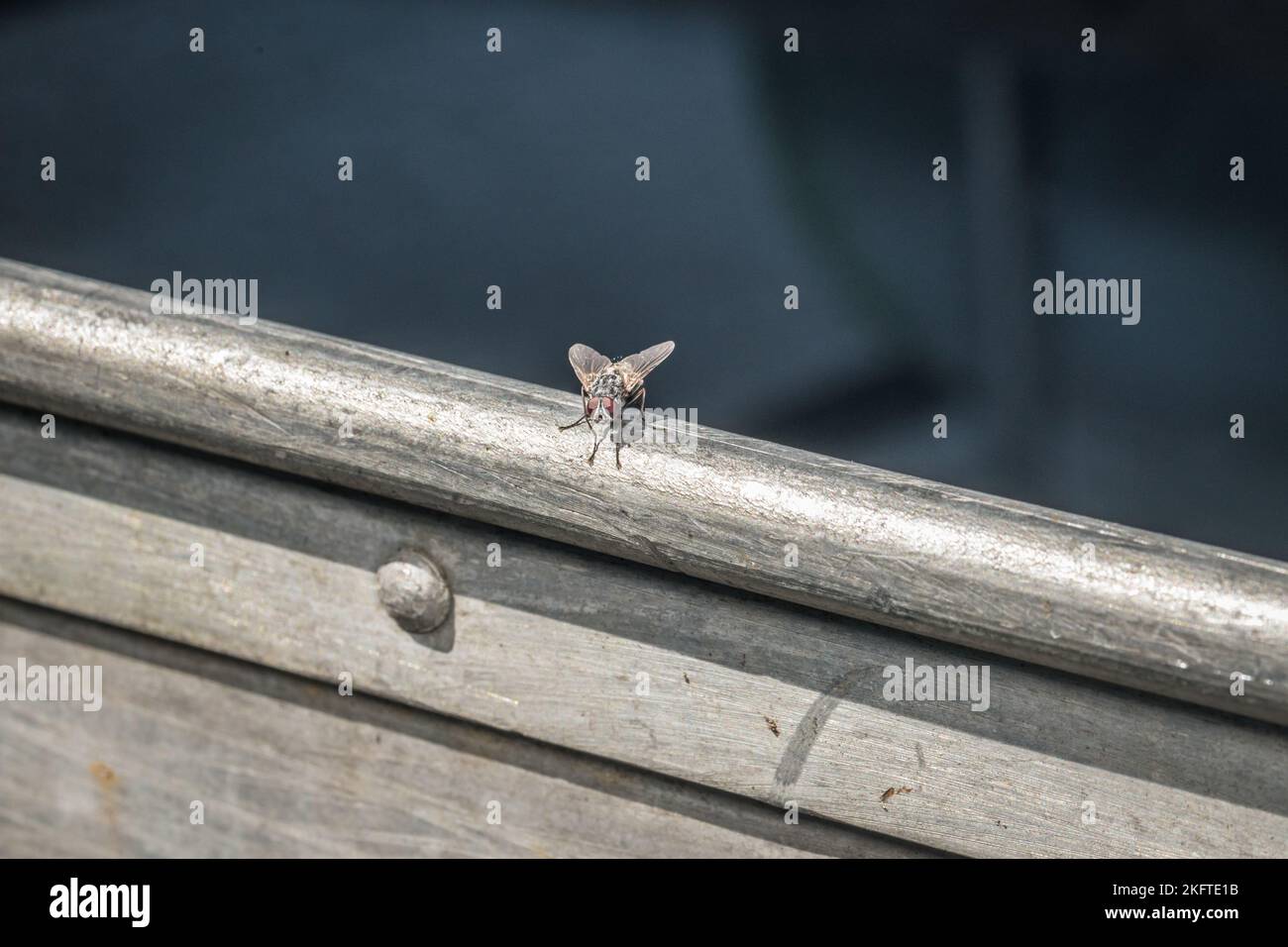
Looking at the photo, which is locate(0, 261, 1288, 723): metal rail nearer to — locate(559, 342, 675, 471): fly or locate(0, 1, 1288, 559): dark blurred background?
locate(559, 342, 675, 471): fly

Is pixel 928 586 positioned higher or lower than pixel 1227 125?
lower

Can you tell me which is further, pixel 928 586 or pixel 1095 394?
pixel 1095 394

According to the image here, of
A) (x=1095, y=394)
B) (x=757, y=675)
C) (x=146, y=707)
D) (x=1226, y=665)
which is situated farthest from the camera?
(x=1095, y=394)

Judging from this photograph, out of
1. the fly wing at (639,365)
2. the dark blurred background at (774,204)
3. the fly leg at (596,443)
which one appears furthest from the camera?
the dark blurred background at (774,204)

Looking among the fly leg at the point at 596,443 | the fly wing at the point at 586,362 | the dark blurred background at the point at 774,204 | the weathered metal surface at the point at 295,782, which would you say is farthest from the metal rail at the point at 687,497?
the dark blurred background at the point at 774,204

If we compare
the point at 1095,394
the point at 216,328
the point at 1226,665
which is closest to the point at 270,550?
the point at 216,328

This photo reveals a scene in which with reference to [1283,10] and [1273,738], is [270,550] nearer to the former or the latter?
[1273,738]

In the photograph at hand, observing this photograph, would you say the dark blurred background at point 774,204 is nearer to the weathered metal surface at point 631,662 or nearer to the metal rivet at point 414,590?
the weathered metal surface at point 631,662
